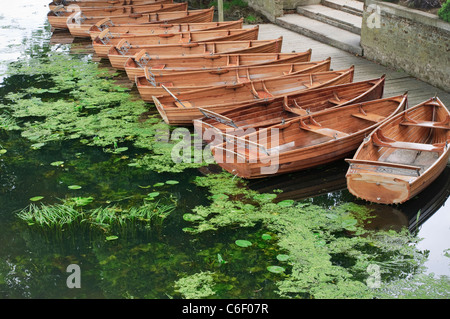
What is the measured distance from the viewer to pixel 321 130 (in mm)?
6910

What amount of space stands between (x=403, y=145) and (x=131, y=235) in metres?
3.37

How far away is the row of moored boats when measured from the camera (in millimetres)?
6410

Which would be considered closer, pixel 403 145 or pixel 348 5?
pixel 403 145

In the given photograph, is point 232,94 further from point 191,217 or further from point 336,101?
point 191,217

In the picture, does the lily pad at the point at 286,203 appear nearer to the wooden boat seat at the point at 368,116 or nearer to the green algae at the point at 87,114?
the green algae at the point at 87,114

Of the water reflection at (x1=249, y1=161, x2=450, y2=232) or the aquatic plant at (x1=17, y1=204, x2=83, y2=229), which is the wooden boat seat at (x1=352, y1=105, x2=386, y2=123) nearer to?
the water reflection at (x1=249, y1=161, x2=450, y2=232)

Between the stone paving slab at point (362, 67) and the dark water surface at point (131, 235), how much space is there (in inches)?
99.4

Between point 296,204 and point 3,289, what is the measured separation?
3169mm

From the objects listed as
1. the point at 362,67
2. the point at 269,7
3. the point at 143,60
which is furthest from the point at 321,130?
the point at 269,7

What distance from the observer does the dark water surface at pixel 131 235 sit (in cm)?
506

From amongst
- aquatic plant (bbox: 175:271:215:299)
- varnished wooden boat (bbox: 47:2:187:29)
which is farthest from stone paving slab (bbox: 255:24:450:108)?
aquatic plant (bbox: 175:271:215:299)

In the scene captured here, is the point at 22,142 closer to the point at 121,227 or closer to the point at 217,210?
the point at 121,227

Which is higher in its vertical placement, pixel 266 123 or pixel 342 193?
pixel 266 123

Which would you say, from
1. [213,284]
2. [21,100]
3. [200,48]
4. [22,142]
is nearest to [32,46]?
[21,100]
